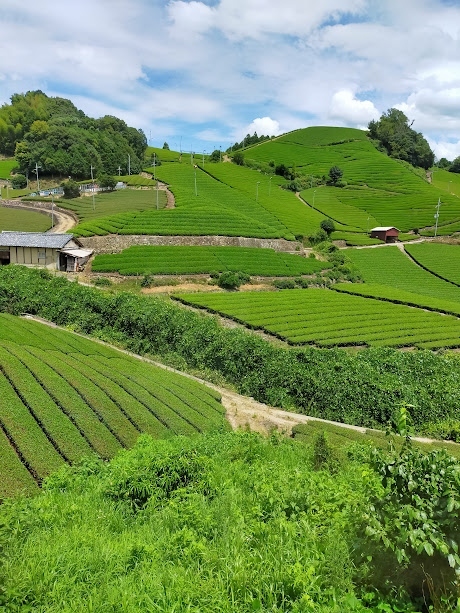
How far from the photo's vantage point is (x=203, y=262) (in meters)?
51.8

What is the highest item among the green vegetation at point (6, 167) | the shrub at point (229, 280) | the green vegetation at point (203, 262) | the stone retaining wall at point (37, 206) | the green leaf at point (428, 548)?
the green vegetation at point (6, 167)

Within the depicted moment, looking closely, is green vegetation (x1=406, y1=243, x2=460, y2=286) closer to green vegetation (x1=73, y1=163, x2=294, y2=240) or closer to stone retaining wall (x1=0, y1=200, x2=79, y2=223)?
green vegetation (x1=73, y1=163, x2=294, y2=240)

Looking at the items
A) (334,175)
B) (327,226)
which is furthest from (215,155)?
(327,226)

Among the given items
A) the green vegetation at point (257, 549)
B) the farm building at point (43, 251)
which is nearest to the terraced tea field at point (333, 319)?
the farm building at point (43, 251)

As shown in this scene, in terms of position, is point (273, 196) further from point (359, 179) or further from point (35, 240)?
point (35, 240)

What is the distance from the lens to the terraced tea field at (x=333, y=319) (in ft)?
117

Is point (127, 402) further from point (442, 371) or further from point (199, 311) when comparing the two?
point (199, 311)

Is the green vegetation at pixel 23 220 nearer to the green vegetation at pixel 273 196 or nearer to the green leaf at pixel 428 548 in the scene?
the green vegetation at pixel 273 196

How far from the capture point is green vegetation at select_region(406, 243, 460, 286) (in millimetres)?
64125

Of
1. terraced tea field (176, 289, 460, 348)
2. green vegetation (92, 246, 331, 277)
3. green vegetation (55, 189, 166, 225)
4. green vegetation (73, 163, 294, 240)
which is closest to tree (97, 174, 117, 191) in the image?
green vegetation (55, 189, 166, 225)

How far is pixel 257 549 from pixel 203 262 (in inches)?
1806

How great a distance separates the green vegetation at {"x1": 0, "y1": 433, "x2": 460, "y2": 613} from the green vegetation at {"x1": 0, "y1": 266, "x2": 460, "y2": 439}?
15.9 metres

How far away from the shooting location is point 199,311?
39.9 m

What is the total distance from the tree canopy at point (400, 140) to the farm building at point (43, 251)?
138m
